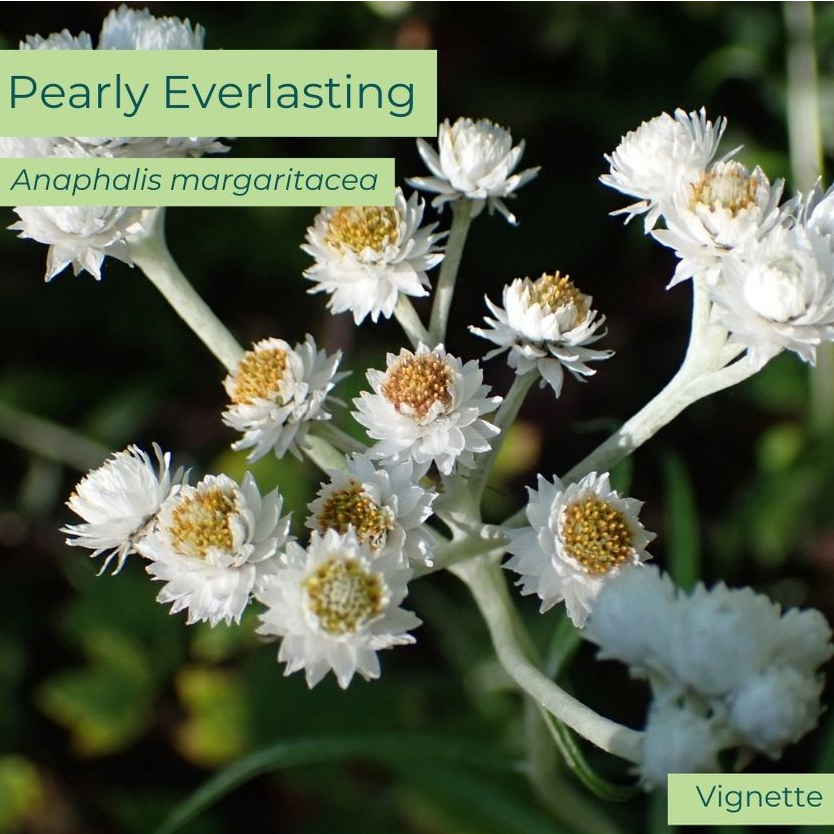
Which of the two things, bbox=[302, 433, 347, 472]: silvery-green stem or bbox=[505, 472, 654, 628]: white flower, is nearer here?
bbox=[505, 472, 654, 628]: white flower

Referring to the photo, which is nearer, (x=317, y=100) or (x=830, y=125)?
(x=317, y=100)

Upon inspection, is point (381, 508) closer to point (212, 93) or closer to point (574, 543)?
point (574, 543)

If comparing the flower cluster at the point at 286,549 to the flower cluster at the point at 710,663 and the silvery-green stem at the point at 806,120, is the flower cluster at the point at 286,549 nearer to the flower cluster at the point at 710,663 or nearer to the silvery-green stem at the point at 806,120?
the flower cluster at the point at 710,663

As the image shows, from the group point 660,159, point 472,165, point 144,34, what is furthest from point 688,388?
point 144,34

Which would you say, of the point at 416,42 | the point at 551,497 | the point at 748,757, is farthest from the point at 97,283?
the point at 748,757

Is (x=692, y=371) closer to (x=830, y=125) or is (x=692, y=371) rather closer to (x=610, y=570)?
(x=610, y=570)

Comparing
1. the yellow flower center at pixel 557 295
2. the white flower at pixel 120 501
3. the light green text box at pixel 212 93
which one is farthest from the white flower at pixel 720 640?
the light green text box at pixel 212 93

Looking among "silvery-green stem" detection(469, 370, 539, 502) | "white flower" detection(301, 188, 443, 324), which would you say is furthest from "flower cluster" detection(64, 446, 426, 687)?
"white flower" detection(301, 188, 443, 324)

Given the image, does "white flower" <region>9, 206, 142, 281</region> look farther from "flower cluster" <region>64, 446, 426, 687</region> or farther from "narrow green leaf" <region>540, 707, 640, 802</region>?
"narrow green leaf" <region>540, 707, 640, 802</region>
